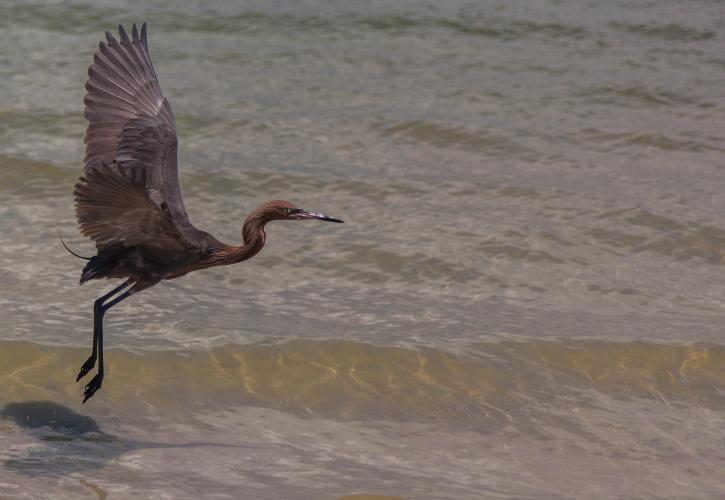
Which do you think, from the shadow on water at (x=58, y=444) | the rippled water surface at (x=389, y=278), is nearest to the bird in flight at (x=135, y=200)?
the shadow on water at (x=58, y=444)

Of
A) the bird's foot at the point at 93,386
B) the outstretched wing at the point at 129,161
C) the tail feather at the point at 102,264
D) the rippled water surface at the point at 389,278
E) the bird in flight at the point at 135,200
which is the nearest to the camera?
the outstretched wing at the point at 129,161

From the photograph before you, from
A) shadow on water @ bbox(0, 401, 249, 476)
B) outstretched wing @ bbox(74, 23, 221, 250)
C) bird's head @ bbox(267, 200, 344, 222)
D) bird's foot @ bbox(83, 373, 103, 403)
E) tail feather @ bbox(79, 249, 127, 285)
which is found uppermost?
outstretched wing @ bbox(74, 23, 221, 250)

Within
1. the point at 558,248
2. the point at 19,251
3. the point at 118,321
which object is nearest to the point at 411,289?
the point at 558,248

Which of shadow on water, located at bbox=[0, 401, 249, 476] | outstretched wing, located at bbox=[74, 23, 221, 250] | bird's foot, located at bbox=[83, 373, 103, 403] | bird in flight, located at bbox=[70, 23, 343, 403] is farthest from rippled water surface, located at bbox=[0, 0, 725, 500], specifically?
outstretched wing, located at bbox=[74, 23, 221, 250]

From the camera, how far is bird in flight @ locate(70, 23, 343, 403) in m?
5.73

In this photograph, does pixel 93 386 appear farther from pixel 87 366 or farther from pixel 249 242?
pixel 249 242

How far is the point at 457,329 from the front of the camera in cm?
748

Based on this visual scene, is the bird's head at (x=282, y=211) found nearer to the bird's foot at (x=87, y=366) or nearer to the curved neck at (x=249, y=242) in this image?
the curved neck at (x=249, y=242)

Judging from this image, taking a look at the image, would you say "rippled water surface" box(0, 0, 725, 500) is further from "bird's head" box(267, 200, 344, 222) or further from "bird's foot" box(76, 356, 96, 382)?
"bird's head" box(267, 200, 344, 222)

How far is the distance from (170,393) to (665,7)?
10983 millimetres

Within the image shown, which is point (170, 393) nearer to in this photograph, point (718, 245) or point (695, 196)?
point (718, 245)

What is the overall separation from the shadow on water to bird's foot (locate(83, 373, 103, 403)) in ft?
0.49

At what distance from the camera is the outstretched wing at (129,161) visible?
18.5 feet

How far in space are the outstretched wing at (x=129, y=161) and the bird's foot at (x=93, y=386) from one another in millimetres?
599
